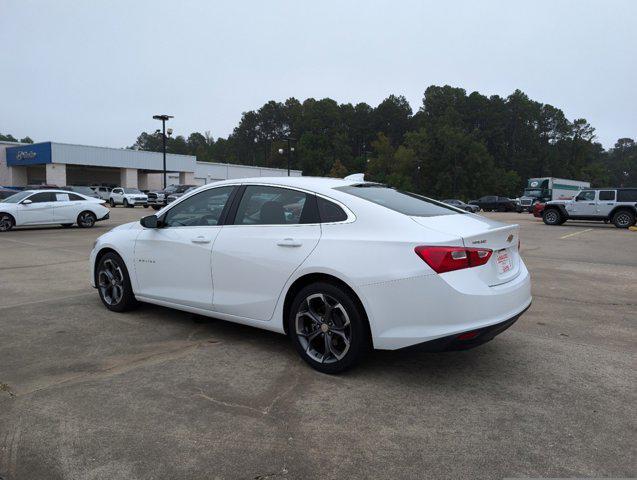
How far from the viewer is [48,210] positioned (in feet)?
56.9

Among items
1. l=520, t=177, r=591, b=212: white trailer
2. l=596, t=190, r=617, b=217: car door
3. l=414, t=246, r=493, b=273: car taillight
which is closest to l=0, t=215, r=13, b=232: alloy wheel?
l=414, t=246, r=493, b=273: car taillight

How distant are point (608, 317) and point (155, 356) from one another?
5003 millimetres

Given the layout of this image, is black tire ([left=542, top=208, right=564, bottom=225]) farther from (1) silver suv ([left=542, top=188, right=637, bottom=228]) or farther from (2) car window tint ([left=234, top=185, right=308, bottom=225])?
(2) car window tint ([left=234, top=185, right=308, bottom=225])

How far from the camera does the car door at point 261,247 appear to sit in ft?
13.0

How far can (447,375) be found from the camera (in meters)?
3.86

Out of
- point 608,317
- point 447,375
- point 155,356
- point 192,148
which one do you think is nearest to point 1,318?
point 155,356

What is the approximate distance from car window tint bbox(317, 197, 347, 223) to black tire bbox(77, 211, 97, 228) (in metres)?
16.6

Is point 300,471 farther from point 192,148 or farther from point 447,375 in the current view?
point 192,148

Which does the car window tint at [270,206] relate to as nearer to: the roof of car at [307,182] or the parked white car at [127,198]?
the roof of car at [307,182]

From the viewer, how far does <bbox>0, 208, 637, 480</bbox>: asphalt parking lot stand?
263cm

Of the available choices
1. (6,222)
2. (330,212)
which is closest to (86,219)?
(6,222)

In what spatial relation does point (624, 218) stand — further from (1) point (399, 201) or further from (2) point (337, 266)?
(2) point (337, 266)

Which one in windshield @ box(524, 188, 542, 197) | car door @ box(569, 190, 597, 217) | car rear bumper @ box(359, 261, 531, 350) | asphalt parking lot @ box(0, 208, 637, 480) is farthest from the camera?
windshield @ box(524, 188, 542, 197)

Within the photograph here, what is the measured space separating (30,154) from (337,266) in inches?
2183
